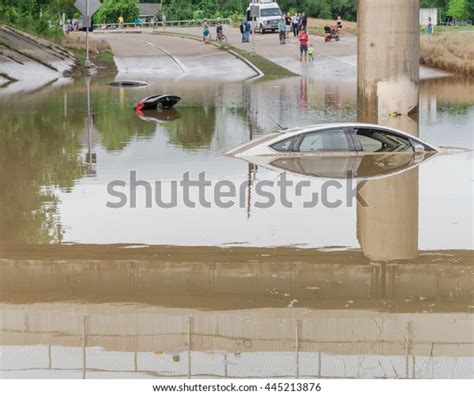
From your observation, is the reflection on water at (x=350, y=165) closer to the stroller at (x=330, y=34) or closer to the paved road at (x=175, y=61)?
the paved road at (x=175, y=61)

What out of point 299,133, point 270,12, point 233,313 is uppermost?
point 270,12

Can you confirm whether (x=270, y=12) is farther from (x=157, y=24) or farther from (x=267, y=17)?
(x=157, y=24)

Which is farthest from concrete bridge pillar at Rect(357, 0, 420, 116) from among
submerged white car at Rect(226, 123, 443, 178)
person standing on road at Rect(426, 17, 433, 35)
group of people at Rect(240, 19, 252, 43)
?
person standing on road at Rect(426, 17, 433, 35)

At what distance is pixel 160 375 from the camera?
12.9m

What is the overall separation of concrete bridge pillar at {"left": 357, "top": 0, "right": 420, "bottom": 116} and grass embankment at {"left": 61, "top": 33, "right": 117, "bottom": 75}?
2676 cm

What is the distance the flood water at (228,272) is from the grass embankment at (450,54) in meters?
33.1

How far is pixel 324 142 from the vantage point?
94.8 ft

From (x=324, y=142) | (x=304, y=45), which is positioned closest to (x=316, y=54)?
(x=304, y=45)

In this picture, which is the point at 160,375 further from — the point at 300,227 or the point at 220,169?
the point at 220,169

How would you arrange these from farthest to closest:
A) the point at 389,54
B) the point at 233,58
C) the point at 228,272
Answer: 1. the point at 233,58
2. the point at 389,54
3. the point at 228,272

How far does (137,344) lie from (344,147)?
15.7 m

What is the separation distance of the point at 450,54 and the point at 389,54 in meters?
28.5

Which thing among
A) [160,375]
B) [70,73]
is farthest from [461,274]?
[70,73]

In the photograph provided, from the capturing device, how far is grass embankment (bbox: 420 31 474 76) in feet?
211
